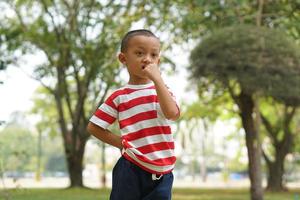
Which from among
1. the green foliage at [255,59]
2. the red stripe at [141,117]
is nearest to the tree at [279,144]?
the green foliage at [255,59]

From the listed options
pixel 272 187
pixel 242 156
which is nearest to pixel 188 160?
pixel 242 156

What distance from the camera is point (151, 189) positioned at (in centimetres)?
249

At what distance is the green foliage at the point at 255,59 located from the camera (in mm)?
10633

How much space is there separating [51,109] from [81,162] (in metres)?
12.0

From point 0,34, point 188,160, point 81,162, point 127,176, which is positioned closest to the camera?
point 127,176

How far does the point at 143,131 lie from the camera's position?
8.11 ft

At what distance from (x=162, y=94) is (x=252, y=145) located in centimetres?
958

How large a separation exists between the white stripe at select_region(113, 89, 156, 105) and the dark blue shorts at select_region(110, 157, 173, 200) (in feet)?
0.93

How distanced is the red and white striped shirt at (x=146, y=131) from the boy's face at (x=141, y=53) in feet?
0.30

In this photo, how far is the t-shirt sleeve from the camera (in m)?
2.58

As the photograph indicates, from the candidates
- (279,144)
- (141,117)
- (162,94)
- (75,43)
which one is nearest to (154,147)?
(141,117)

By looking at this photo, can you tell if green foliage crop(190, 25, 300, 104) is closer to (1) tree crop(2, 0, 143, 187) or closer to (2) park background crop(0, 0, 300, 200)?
(2) park background crop(0, 0, 300, 200)

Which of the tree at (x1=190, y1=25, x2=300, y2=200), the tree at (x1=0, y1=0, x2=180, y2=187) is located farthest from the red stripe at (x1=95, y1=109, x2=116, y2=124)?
the tree at (x1=0, y1=0, x2=180, y2=187)

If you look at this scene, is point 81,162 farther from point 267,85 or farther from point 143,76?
point 143,76
